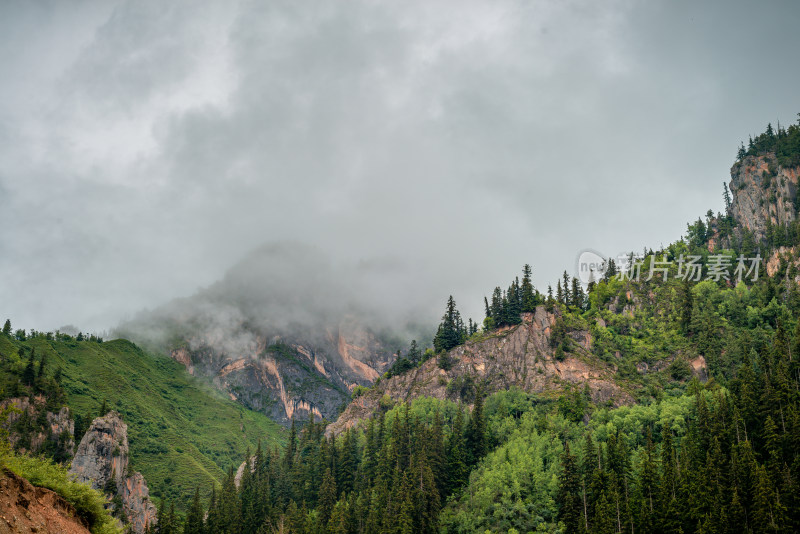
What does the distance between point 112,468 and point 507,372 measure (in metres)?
108

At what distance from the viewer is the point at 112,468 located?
162750mm

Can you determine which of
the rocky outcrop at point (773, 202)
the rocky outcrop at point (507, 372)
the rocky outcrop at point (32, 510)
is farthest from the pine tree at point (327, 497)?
the rocky outcrop at point (773, 202)

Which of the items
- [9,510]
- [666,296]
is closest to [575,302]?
[666,296]

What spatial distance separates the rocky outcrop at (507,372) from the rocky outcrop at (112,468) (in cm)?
5621

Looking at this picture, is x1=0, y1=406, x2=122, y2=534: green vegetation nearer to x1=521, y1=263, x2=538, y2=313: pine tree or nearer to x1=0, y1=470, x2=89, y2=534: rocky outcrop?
x1=0, y1=470, x2=89, y2=534: rocky outcrop

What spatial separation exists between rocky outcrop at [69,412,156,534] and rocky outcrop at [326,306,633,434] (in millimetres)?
56210

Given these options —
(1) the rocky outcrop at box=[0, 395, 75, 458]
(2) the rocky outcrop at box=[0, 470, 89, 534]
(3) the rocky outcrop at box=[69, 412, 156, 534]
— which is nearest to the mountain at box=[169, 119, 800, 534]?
(3) the rocky outcrop at box=[69, 412, 156, 534]

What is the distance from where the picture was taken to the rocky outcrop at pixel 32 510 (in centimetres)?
4174

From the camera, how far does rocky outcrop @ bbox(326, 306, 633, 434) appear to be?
161625 mm

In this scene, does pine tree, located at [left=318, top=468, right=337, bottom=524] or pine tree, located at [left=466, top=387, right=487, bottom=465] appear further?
pine tree, located at [left=466, top=387, right=487, bottom=465]

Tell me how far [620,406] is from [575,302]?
168ft

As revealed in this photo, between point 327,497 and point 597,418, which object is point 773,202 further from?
point 327,497

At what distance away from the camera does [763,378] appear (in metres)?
114

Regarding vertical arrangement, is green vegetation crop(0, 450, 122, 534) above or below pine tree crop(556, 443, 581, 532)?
above
